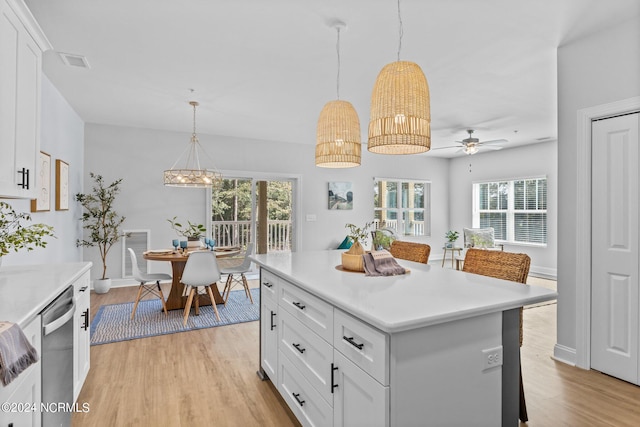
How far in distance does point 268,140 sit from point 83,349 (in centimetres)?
489

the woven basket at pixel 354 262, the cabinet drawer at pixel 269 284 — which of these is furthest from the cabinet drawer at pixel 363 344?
the cabinet drawer at pixel 269 284

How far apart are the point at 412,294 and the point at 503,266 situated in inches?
31.6

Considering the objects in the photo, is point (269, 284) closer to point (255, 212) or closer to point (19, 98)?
point (19, 98)

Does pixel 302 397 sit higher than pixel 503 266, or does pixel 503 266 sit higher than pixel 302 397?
pixel 503 266

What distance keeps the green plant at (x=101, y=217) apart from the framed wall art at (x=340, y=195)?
379cm

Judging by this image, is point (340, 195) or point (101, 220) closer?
point (101, 220)

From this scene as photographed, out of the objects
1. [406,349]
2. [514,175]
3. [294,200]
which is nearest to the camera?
[406,349]

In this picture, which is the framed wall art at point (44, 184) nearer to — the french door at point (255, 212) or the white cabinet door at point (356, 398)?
the french door at point (255, 212)

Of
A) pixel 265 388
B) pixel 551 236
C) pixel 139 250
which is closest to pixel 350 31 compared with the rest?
pixel 265 388

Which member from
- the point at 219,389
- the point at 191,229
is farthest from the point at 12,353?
the point at 191,229

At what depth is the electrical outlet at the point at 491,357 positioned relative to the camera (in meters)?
1.44

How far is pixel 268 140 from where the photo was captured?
663 cm

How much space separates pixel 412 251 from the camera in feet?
9.38

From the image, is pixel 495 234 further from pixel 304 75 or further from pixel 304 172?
pixel 304 75
